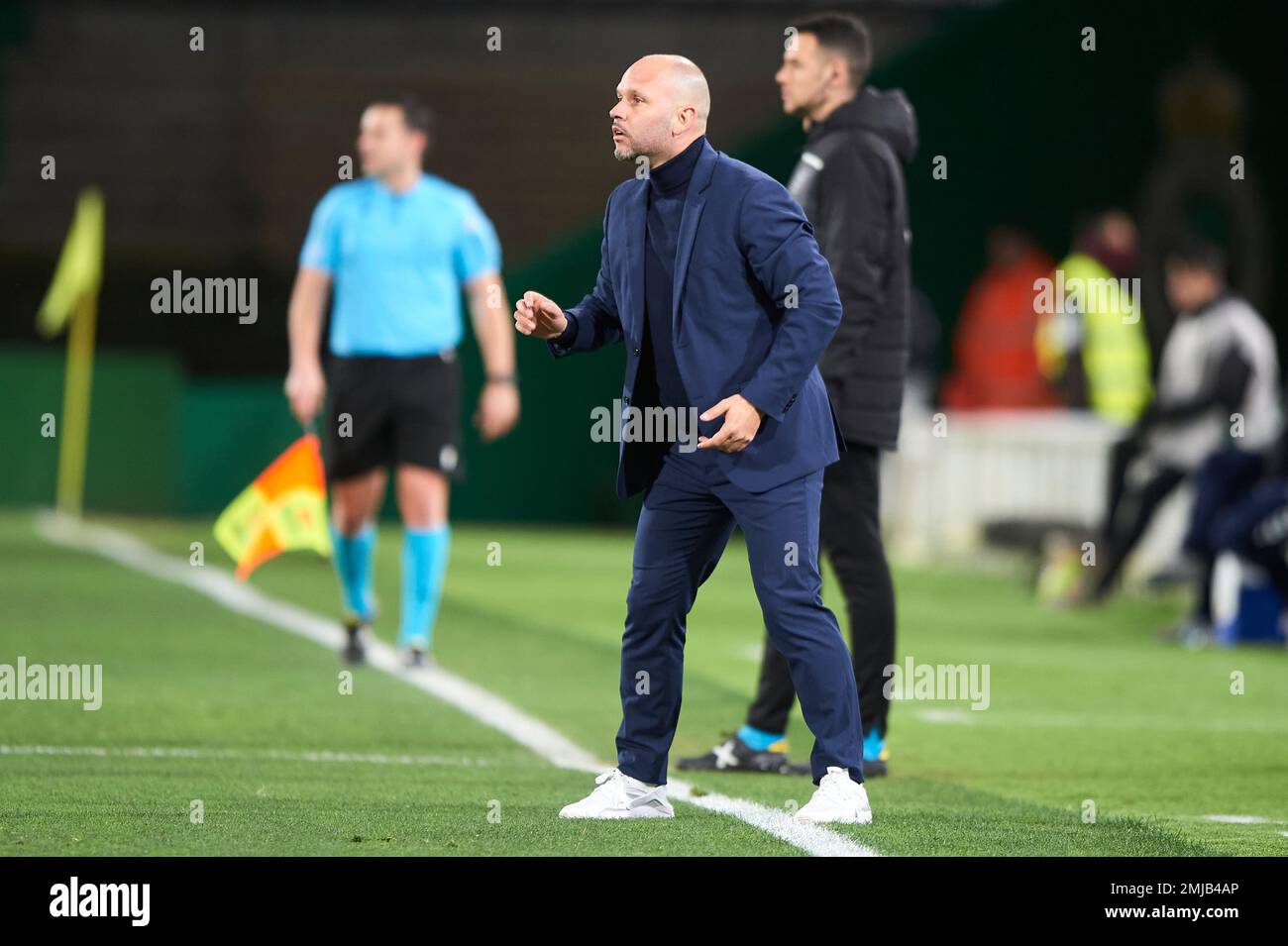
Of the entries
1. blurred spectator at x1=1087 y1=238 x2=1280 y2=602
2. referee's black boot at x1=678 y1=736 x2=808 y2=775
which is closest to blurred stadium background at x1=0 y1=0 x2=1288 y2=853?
referee's black boot at x1=678 y1=736 x2=808 y2=775

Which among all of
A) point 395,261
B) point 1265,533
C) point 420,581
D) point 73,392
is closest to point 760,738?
point 420,581

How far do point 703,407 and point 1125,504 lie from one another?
8.42 m

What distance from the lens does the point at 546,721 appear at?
8.70 meters

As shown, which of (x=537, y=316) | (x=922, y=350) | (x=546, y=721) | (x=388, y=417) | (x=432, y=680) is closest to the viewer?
(x=537, y=316)

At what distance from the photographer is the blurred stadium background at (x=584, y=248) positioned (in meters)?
9.20

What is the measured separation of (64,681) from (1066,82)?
13.6 metres

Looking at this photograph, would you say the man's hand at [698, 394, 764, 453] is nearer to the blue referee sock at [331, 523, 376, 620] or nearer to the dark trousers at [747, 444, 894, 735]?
the dark trousers at [747, 444, 894, 735]

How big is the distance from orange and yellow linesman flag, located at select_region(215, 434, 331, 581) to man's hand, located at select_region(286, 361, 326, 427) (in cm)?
52

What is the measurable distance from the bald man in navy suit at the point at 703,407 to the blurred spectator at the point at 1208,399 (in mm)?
6635

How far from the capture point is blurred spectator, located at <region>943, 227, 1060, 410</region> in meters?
19.9
